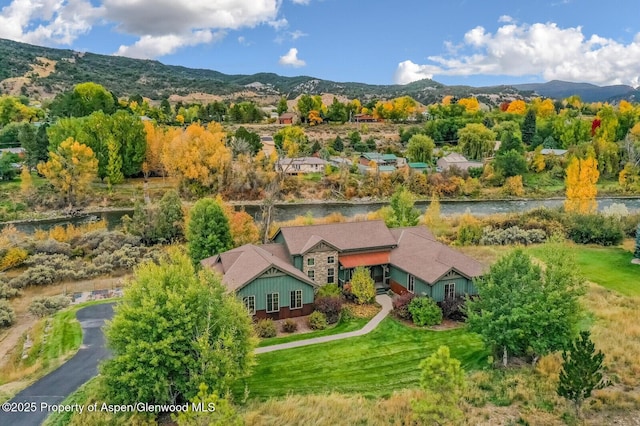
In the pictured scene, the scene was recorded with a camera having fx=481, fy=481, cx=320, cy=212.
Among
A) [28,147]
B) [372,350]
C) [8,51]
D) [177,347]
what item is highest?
[8,51]

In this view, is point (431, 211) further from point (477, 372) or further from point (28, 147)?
point (28, 147)

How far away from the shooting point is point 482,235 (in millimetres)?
44625

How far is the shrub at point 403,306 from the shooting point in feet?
82.9

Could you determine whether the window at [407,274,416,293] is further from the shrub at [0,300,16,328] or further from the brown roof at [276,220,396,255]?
the shrub at [0,300,16,328]

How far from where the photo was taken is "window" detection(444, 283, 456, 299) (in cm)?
2600

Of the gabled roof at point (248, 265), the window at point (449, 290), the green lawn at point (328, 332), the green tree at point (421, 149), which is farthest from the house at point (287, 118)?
the green lawn at point (328, 332)

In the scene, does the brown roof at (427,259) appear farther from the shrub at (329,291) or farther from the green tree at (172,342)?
the green tree at (172,342)

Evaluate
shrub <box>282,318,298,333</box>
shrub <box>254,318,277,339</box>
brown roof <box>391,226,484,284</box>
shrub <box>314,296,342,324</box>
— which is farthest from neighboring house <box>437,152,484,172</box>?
shrub <box>254,318,277,339</box>

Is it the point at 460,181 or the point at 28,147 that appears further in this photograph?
the point at 460,181

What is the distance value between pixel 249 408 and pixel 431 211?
31363 millimetres

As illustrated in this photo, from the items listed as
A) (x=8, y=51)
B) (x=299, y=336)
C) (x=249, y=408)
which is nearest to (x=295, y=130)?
(x=299, y=336)

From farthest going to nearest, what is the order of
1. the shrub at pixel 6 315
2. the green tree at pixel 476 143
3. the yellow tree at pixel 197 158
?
the green tree at pixel 476 143 < the yellow tree at pixel 197 158 < the shrub at pixel 6 315

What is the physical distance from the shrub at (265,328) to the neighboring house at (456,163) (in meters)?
55.1

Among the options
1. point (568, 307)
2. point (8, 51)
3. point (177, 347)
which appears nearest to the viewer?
point (177, 347)
